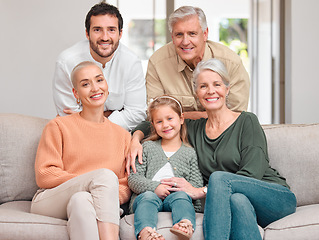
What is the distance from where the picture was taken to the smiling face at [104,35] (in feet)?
9.71

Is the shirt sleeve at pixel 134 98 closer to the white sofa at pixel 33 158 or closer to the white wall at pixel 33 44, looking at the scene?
the white sofa at pixel 33 158

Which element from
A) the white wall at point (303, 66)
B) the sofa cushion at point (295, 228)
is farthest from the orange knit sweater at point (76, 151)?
the white wall at point (303, 66)

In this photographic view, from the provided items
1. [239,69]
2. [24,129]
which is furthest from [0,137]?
[239,69]

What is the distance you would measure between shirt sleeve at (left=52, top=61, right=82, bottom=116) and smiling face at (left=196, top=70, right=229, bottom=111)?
2.70 ft

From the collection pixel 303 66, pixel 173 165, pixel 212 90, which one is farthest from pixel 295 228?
pixel 303 66

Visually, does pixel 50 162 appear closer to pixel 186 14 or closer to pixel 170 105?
pixel 170 105

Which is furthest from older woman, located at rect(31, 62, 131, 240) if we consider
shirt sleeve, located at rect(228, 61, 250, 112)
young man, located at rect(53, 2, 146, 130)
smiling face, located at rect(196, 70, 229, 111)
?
shirt sleeve, located at rect(228, 61, 250, 112)

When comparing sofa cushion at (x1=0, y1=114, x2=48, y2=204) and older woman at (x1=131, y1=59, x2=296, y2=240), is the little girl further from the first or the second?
sofa cushion at (x1=0, y1=114, x2=48, y2=204)

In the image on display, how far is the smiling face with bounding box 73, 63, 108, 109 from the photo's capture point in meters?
2.56

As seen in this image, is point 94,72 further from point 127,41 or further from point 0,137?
point 127,41

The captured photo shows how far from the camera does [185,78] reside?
124 inches

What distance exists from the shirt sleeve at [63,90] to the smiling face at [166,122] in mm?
607

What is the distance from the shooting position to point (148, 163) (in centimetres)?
261

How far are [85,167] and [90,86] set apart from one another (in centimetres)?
42
